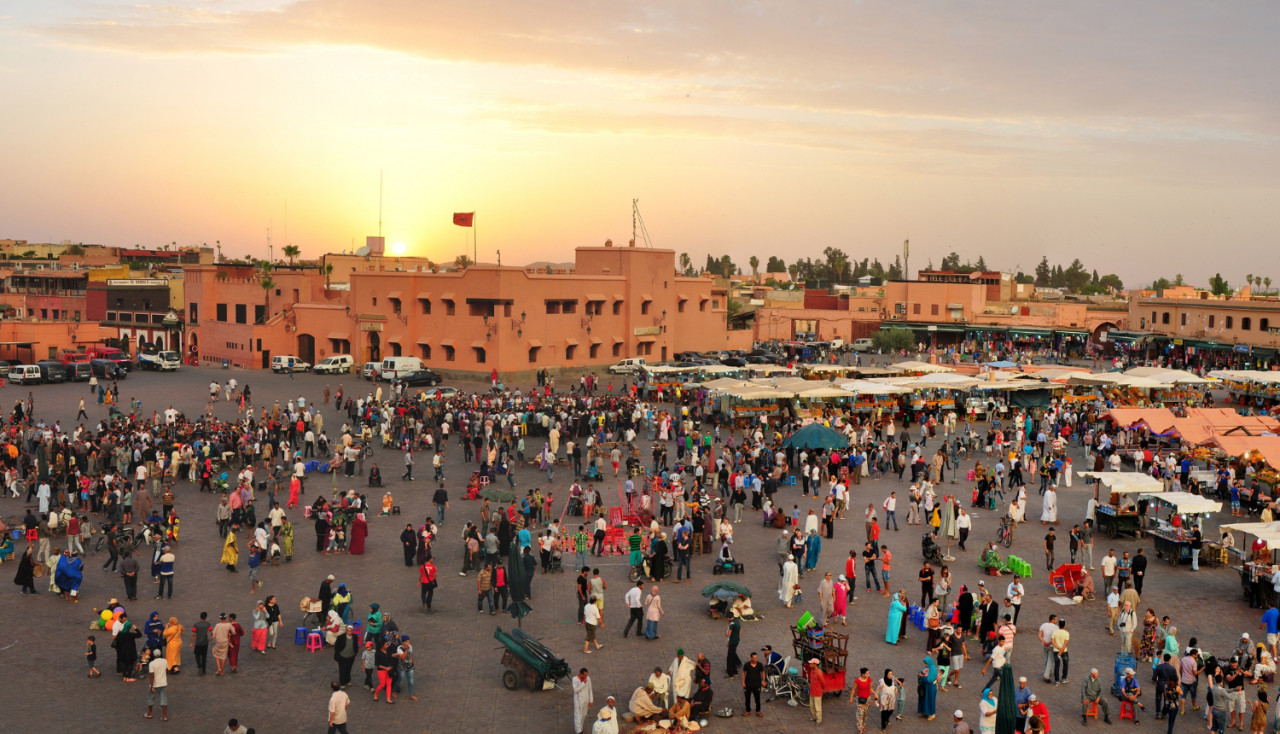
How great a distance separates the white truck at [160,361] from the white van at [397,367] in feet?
40.4

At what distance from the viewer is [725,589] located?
57.8ft

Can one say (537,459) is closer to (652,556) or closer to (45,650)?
(652,556)

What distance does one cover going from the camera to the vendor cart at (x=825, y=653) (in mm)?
14633

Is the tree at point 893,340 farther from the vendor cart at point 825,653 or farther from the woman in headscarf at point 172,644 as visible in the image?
the woman in headscarf at point 172,644

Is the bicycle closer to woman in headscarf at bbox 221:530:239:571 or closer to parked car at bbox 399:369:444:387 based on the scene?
woman in headscarf at bbox 221:530:239:571

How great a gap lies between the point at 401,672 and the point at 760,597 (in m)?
6.99

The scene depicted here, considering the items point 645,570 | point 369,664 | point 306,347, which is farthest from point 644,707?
point 306,347

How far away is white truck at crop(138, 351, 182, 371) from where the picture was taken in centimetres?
5469

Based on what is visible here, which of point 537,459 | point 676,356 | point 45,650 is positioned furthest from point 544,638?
point 676,356

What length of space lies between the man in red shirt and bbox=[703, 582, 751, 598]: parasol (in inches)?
143

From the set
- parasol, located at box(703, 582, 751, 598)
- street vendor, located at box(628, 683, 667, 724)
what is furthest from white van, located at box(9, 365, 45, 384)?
street vendor, located at box(628, 683, 667, 724)

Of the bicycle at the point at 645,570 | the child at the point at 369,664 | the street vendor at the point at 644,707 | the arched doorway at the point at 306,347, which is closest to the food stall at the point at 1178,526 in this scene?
the bicycle at the point at 645,570

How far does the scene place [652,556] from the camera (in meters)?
19.8

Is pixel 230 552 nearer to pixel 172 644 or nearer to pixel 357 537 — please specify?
pixel 357 537
